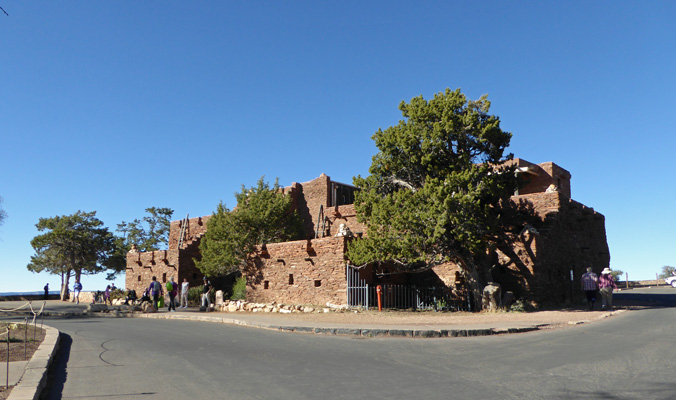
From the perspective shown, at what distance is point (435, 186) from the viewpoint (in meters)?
20.2

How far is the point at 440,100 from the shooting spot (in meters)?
21.5

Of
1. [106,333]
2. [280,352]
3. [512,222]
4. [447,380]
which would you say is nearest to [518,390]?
[447,380]

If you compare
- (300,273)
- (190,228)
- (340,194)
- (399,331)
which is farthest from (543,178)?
(190,228)

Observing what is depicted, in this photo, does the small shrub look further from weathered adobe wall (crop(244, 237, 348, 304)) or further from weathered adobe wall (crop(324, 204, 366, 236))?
weathered adobe wall (crop(324, 204, 366, 236))

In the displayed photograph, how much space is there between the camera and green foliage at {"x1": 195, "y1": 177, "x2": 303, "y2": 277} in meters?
28.0

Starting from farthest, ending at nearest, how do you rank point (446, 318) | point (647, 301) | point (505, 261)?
point (647, 301), point (505, 261), point (446, 318)

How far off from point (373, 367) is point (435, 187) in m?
12.6

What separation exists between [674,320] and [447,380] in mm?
11709

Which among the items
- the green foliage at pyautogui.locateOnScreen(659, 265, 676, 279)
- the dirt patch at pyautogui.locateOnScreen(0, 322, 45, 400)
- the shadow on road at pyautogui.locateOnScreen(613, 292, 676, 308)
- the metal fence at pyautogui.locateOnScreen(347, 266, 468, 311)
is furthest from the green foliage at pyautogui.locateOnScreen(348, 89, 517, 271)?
the green foliage at pyautogui.locateOnScreen(659, 265, 676, 279)

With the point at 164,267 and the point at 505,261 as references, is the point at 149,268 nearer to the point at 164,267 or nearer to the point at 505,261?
the point at 164,267

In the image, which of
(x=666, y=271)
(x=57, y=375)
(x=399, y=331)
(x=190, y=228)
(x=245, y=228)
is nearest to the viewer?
(x=57, y=375)

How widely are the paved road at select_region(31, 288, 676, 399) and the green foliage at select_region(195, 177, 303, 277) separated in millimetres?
15281

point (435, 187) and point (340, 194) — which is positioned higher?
point (340, 194)

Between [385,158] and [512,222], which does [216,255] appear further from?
[512,222]
